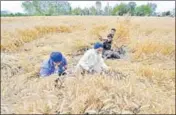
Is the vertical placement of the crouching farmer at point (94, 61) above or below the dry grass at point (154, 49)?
above

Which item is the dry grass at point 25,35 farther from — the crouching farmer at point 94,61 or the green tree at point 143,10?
the green tree at point 143,10

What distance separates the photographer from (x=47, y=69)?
19.6ft

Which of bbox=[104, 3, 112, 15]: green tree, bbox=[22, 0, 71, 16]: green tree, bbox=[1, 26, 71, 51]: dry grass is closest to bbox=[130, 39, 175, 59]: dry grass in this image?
bbox=[1, 26, 71, 51]: dry grass

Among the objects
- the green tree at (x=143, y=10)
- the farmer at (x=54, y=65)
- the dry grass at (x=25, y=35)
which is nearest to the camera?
the farmer at (x=54, y=65)

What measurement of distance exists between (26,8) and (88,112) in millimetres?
77996

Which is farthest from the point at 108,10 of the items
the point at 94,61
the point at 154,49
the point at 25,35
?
the point at 94,61

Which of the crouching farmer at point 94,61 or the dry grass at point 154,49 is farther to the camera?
the dry grass at point 154,49

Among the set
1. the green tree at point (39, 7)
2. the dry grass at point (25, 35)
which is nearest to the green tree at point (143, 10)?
the green tree at point (39, 7)

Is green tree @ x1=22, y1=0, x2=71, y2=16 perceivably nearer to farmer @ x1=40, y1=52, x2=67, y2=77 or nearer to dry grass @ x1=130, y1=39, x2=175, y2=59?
dry grass @ x1=130, y1=39, x2=175, y2=59

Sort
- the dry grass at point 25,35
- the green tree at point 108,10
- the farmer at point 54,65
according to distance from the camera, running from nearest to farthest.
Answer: the farmer at point 54,65, the dry grass at point 25,35, the green tree at point 108,10

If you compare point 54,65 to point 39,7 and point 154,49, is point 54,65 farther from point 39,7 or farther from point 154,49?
point 39,7

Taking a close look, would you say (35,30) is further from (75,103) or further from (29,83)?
(75,103)

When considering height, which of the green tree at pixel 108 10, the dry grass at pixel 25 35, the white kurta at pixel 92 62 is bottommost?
the green tree at pixel 108 10

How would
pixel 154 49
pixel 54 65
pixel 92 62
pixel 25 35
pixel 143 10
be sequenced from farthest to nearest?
pixel 143 10 < pixel 25 35 < pixel 154 49 < pixel 92 62 < pixel 54 65
